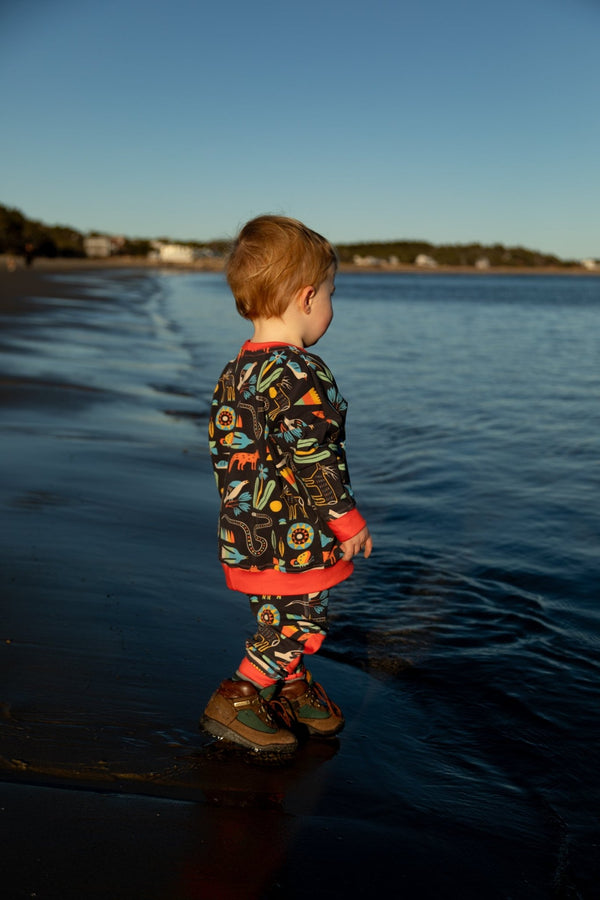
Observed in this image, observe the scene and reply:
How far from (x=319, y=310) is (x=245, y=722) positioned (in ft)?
4.18

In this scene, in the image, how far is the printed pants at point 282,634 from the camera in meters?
2.33

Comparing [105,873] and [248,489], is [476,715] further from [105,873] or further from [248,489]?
[105,873]

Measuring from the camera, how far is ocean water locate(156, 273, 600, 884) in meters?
2.51

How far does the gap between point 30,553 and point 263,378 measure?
1764mm

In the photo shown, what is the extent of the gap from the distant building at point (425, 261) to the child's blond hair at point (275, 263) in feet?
552

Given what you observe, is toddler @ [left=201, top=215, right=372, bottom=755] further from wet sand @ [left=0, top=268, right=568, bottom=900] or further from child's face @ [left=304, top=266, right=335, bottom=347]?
wet sand @ [left=0, top=268, right=568, bottom=900]

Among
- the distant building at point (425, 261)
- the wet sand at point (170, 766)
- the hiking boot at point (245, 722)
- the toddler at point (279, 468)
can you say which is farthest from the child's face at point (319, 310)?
the distant building at point (425, 261)

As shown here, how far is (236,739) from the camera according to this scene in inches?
90.5

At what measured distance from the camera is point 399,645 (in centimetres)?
329

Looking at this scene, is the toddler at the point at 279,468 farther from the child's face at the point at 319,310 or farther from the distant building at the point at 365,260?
the distant building at the point at 365,260

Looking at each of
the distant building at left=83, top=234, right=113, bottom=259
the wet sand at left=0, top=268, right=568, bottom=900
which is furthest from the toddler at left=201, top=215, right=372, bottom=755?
the distant building at left=83, top=234, right=113, bottom=259

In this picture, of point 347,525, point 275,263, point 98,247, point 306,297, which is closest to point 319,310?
point 306,297

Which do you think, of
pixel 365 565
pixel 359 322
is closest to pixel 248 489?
pixel 365 565

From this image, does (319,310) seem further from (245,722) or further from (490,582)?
(490,582)
